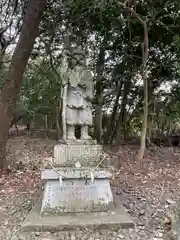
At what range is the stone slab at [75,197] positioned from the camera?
11.6 feet

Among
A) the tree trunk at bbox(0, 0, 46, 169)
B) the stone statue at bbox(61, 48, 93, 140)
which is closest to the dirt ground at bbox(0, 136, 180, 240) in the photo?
the tree trunk at bbox(0, 0, 46, 169)

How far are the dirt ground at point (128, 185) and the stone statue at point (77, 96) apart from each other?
1.26 metres

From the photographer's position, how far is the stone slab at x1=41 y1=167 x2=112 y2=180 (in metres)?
3.54

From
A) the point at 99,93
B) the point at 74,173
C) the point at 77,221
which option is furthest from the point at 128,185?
the point at 99,93

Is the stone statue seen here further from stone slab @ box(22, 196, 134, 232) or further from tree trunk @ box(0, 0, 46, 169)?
tree trunk @ box(0, 0, 46, 169)

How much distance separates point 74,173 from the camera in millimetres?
3570

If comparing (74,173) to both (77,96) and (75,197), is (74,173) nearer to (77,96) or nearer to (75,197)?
(75,197)

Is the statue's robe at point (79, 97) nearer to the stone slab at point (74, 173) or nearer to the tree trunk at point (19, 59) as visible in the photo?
the stone slab at point (74, 173)

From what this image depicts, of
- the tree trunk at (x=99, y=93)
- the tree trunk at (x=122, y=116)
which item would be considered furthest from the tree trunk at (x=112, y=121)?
the tree trunk at (x=99, y=93)

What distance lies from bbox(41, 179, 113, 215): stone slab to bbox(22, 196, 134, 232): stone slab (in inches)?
3.7

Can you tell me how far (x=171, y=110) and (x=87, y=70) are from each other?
4.87m

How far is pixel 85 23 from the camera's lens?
281 inches

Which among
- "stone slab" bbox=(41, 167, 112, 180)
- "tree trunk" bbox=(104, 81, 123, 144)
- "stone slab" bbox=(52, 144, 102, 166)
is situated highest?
"tree trunk" bbox=(104, 81, 123, 144)

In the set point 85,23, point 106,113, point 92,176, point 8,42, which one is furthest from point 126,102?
point 92,176
